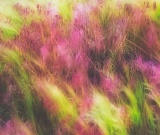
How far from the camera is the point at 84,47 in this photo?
1.93 m

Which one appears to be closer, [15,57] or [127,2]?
[15,57]

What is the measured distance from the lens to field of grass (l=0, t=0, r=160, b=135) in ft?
5.08

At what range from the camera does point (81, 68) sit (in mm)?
1752

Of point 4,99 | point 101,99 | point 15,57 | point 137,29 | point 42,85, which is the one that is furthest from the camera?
point 137,29

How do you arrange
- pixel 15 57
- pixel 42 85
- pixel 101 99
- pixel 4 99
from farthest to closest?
pixel 15 57 < pixel 4 99 < pixel 42 85 < pixel 101 99

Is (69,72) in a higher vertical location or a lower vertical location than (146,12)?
lower

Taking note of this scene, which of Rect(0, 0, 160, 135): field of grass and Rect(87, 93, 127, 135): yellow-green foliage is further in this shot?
Rect(0, 0, 160, 135): field of grass

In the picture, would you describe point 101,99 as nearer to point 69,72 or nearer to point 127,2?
point 69,72

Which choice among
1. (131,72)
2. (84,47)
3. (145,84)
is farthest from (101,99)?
(84,47)

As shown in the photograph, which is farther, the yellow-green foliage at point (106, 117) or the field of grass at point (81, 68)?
the field of grass at point (81, 68)

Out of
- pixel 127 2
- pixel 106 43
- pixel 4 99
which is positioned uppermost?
pixel 127 2

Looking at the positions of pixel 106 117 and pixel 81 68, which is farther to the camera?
pixel 81 68

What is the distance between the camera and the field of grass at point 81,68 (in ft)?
5.08

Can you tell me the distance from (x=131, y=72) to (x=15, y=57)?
1.86ft
